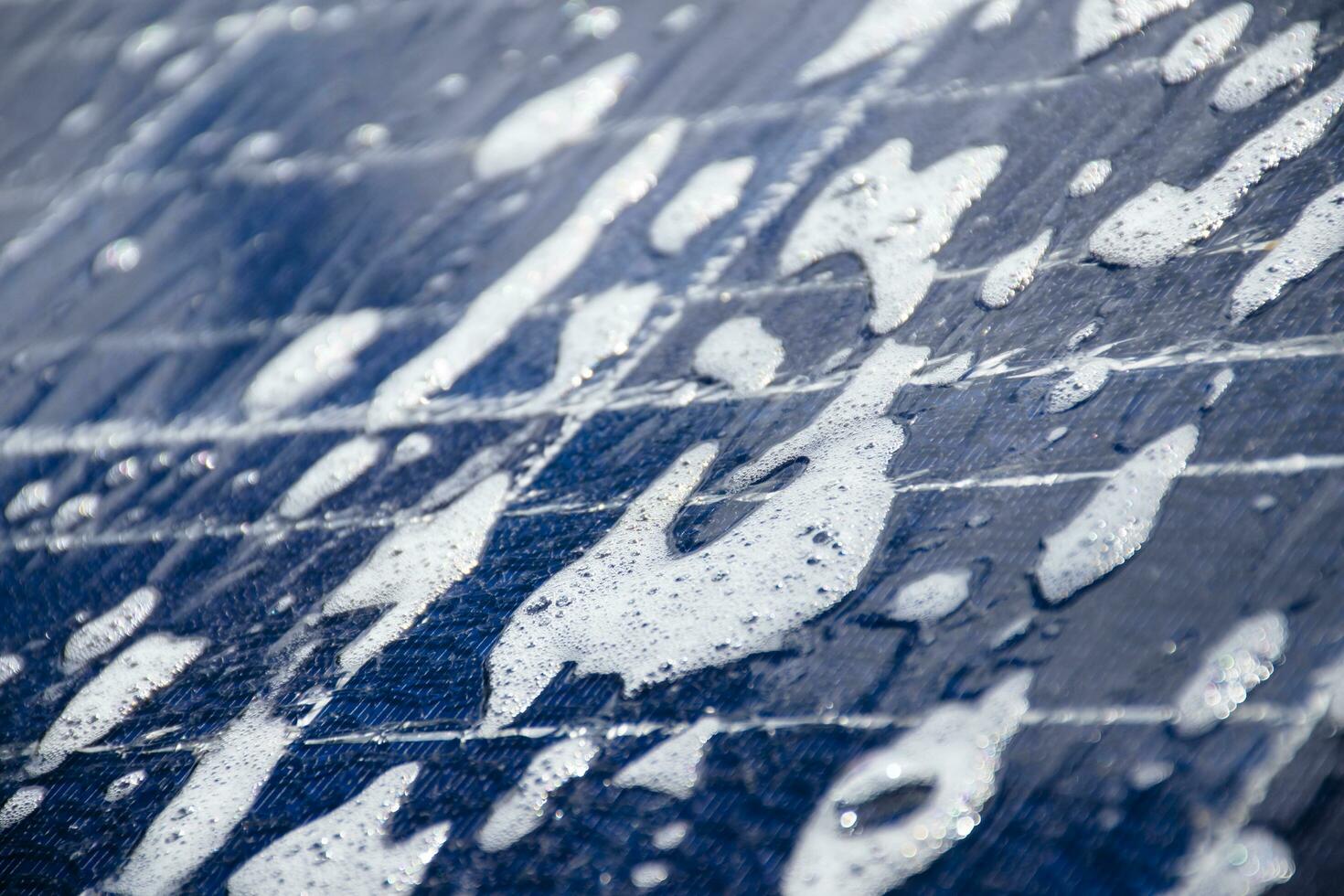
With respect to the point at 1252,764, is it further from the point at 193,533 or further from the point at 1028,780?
the point at 193,533

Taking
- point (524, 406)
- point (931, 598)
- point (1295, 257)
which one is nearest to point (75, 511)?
point (524, 406)

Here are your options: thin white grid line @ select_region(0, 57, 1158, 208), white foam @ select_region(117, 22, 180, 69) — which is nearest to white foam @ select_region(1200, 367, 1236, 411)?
thin white grid line @ select_region(0, 57, 1158, 208)

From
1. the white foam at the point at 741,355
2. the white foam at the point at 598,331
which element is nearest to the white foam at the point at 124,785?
the white foam at the point at 598,331

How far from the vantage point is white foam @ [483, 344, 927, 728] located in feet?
2.75

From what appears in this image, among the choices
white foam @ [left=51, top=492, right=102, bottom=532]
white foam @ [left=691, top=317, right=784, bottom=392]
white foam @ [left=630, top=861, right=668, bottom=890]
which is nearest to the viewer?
white foam @ [left=630, top=861, right=668, bottom=890]

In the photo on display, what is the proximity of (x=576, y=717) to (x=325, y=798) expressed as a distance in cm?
22

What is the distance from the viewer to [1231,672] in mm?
668

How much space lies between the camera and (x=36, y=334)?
4.66 ft

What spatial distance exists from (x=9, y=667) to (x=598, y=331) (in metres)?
0.70

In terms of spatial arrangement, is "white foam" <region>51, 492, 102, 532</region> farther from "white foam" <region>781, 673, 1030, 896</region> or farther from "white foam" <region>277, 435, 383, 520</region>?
"white foam" <region>781, 673, 1030, 896</region>

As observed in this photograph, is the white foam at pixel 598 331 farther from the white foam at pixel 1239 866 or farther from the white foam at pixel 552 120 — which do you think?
the white foam at pixel 1239 866

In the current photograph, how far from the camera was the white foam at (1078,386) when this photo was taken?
0.88m

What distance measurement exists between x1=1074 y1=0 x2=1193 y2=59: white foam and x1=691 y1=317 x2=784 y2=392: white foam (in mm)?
563

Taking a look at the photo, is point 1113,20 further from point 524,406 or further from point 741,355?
point 524,406
